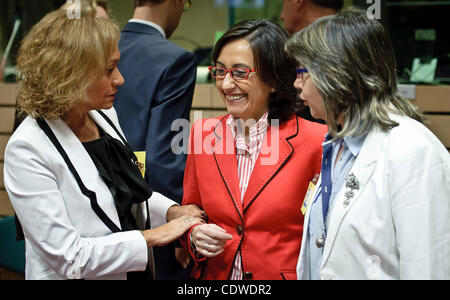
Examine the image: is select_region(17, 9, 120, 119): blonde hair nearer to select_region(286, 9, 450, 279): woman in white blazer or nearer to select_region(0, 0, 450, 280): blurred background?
select_region(286, 9, 450, 279): woman in white blazer

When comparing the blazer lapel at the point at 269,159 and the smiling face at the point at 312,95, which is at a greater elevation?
the smiling face at the point at 312,95

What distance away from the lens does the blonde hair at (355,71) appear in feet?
5.16

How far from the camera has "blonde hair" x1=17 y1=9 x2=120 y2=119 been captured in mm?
1656

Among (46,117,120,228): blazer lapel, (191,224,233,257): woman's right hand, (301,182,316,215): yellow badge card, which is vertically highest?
(46,117,120,228): blazer lapel

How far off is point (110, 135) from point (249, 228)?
2.22 feet

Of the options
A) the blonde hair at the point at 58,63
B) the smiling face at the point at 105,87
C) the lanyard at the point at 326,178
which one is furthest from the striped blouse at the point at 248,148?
the blonde hair at the point at 58,63

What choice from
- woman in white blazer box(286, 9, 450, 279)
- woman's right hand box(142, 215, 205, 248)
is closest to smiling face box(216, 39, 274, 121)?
woman in white blazer box(286, 9, 450, 279)

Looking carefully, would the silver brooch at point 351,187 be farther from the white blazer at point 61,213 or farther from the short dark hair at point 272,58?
the white blazer at point 61,213

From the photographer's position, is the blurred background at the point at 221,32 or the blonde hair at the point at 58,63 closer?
the blonde hair at the point at 58,63

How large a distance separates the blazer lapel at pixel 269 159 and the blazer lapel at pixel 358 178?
0.38 metres

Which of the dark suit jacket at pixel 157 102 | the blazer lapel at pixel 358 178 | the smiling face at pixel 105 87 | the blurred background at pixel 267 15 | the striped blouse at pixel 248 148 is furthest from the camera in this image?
the blurred background at pixel 267 15

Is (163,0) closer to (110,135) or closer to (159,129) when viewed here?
(159,129)

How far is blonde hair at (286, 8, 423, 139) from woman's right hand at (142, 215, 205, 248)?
0.69 meters
